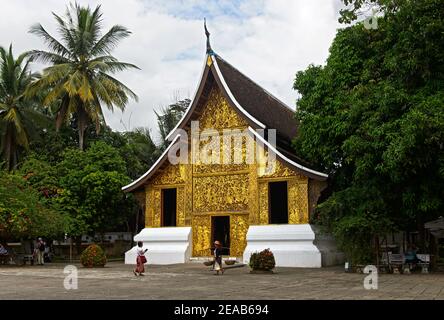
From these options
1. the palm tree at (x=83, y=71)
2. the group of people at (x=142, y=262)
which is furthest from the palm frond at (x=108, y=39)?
the group of people at (x=142, y=262)

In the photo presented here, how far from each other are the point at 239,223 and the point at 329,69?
6428 millimetres

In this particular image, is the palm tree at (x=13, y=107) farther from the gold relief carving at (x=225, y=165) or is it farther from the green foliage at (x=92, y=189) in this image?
the gold relief carving at (x=225, y=165)

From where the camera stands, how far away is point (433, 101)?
12.7 m

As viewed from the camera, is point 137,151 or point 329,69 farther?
point 137,151

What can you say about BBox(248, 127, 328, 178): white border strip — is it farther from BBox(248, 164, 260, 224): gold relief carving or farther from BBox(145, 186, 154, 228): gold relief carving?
BBox(145, 186, 154, 228): gold relief carving

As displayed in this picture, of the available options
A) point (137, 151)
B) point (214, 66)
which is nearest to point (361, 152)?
point (214, 66)

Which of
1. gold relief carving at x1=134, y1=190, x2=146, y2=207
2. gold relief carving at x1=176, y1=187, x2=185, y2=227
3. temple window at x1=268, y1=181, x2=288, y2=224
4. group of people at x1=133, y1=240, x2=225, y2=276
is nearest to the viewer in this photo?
group of people at x1=133, y1=240, x2=225, y2=276

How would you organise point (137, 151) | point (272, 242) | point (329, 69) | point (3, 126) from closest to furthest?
point (329, 69) → point (272, 242) → point (3, 126) → point (137, 151)

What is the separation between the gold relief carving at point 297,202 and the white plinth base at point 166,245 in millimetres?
4106

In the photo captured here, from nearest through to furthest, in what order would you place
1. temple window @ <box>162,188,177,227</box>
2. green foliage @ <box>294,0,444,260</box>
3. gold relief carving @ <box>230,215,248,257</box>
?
1. green foliage @ <box>294,0,444,260</box>
2. gold relief carving @ <box>230,215,248,257</box>
3. temple window @ <box>162,188,177,227</box>

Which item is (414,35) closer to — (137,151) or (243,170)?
(243,170)

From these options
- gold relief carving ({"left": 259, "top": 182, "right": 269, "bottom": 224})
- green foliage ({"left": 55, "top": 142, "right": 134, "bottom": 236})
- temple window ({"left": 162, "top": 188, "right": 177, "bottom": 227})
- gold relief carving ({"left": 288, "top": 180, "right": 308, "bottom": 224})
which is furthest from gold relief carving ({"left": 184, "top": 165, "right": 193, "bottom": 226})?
green foliage ({"left": 55, "top": 142, "right": 134, "bottom": 236})

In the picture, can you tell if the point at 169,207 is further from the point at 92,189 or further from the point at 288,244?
the point at 288,244

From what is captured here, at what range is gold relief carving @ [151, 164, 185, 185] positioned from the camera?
2070 cm
